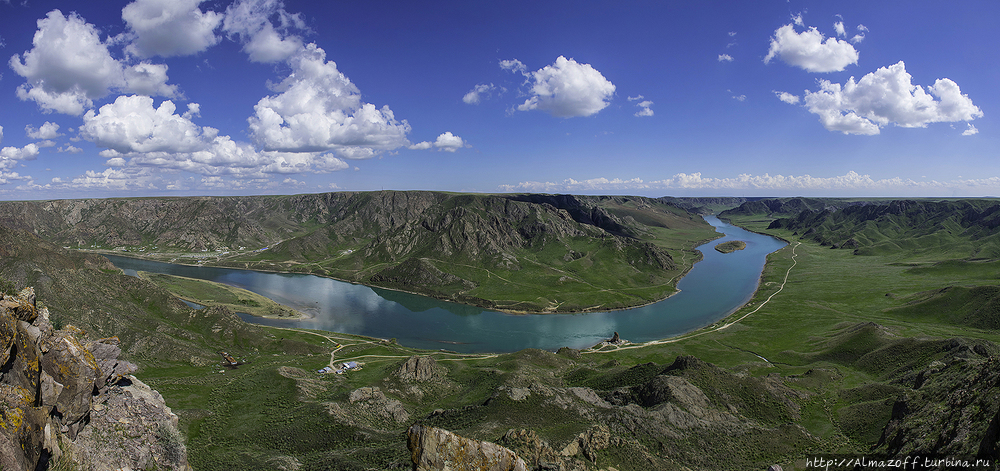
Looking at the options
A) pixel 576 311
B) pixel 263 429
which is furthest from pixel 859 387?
pixel 576 311

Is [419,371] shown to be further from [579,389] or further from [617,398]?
[617,398]

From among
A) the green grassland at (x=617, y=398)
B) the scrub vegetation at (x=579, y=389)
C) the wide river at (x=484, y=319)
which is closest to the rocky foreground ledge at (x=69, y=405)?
the green grassland at (x=617, y=398)

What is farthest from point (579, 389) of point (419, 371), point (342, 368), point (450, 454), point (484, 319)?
point (484, 319)

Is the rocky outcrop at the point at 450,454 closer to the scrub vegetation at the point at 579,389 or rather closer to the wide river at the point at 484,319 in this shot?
the scrub vegetation at the point at 579,389

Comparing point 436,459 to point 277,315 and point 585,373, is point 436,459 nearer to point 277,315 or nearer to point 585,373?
point 585,373

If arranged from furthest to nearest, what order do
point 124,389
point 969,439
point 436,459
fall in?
point 124,389 → point 969,439 → point 436,459

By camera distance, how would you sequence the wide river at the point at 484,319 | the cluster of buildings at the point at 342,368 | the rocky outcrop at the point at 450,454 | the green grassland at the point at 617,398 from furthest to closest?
the wide river at the point at 484,319, the cluster of buildings at the point at 342,368, the green grassland at the point at 617,398, the rocky outcrop at the point at 450,454
